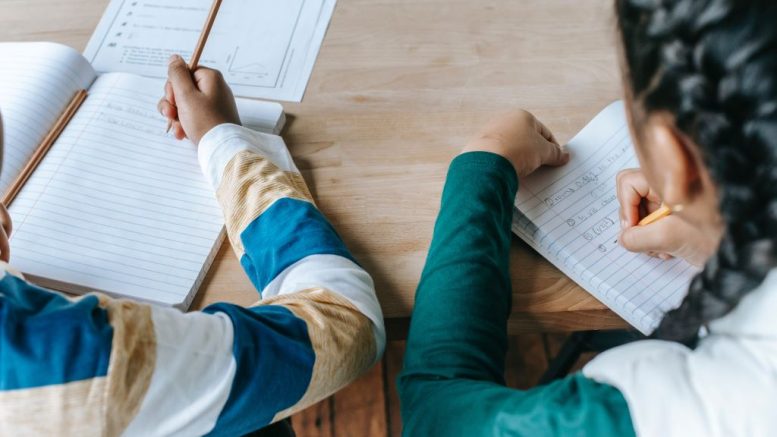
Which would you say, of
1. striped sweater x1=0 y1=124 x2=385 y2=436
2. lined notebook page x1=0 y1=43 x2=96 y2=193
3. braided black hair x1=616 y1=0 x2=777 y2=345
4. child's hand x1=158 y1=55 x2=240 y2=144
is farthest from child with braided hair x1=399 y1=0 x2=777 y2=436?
lined notebook page x1=0 y1=43 x2=96 y2=193

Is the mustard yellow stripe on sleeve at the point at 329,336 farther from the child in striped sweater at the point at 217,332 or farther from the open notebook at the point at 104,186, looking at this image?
the open notebook at the point at 104,186

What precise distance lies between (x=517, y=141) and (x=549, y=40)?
0.24 meters

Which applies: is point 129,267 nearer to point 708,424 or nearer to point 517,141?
A: point 517,141

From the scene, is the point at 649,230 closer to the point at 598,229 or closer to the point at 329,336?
the point at 598,229

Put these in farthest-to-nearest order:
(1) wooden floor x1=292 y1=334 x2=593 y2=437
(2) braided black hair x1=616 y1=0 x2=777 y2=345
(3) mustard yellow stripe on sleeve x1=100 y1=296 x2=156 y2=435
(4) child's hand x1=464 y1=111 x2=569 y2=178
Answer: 1. (1) wooden floor x1=292 y1=334 x2=593 y2=437
2. (4) child's hand x1=464 y1=111 x2=569 y2=178
3. (3) mustard yellow stripe on sleeve x1=100 y1=296 x2=156 y2=435
4. (2) braided black hair x1=616 y1=0 x2=777 y2=345

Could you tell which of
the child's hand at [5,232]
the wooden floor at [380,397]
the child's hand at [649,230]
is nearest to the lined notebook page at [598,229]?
the child's hand at [649,230]

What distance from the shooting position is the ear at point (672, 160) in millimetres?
402

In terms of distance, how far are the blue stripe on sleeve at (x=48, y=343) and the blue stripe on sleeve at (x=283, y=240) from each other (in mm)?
213

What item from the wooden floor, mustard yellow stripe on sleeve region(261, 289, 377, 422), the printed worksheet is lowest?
the wooden floor

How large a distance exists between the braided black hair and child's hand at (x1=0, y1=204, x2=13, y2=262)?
0.52m

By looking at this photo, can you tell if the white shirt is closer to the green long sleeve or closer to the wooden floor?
the green long sleeve

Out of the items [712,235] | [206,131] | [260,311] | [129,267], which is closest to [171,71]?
[206,131]

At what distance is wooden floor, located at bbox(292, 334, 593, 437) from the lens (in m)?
1.28

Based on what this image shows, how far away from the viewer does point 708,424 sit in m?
0.41
